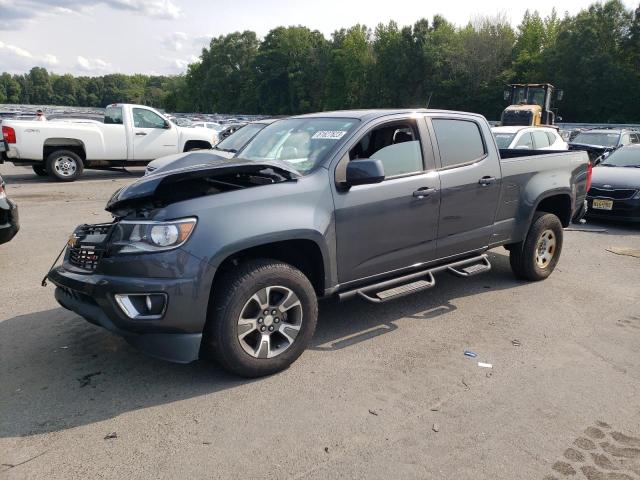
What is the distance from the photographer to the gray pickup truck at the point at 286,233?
3369 mm

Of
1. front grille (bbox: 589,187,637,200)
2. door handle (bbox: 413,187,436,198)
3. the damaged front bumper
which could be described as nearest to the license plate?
front grille (bbox: 589,187,637,200)

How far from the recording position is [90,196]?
1166 centimetres

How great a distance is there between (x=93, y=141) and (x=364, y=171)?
1156cm

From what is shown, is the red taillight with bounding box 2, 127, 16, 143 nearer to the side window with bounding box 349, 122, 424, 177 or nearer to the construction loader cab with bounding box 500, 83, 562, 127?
the side window with bounding box 349, 122, 424, 177

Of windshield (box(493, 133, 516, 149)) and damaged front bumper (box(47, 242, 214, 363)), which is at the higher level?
windshield (box(493, 133, 516, 149))

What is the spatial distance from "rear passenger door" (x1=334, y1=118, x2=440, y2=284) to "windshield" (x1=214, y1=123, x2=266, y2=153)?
610cm

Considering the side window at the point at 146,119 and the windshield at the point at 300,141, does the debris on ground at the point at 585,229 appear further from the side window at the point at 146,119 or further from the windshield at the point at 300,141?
the side window at the point at 146,119

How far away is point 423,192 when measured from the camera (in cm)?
457

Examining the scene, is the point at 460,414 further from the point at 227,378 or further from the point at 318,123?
the point at 318,123

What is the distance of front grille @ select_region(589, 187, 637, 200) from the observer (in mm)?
9648

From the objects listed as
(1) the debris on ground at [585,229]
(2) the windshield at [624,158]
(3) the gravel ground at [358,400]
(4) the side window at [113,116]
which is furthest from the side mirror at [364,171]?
(4) the side window at [113,116]

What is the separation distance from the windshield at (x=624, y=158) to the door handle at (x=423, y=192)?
822cm

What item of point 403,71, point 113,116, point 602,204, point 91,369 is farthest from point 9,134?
point 403,71

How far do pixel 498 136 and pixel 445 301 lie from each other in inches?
340
